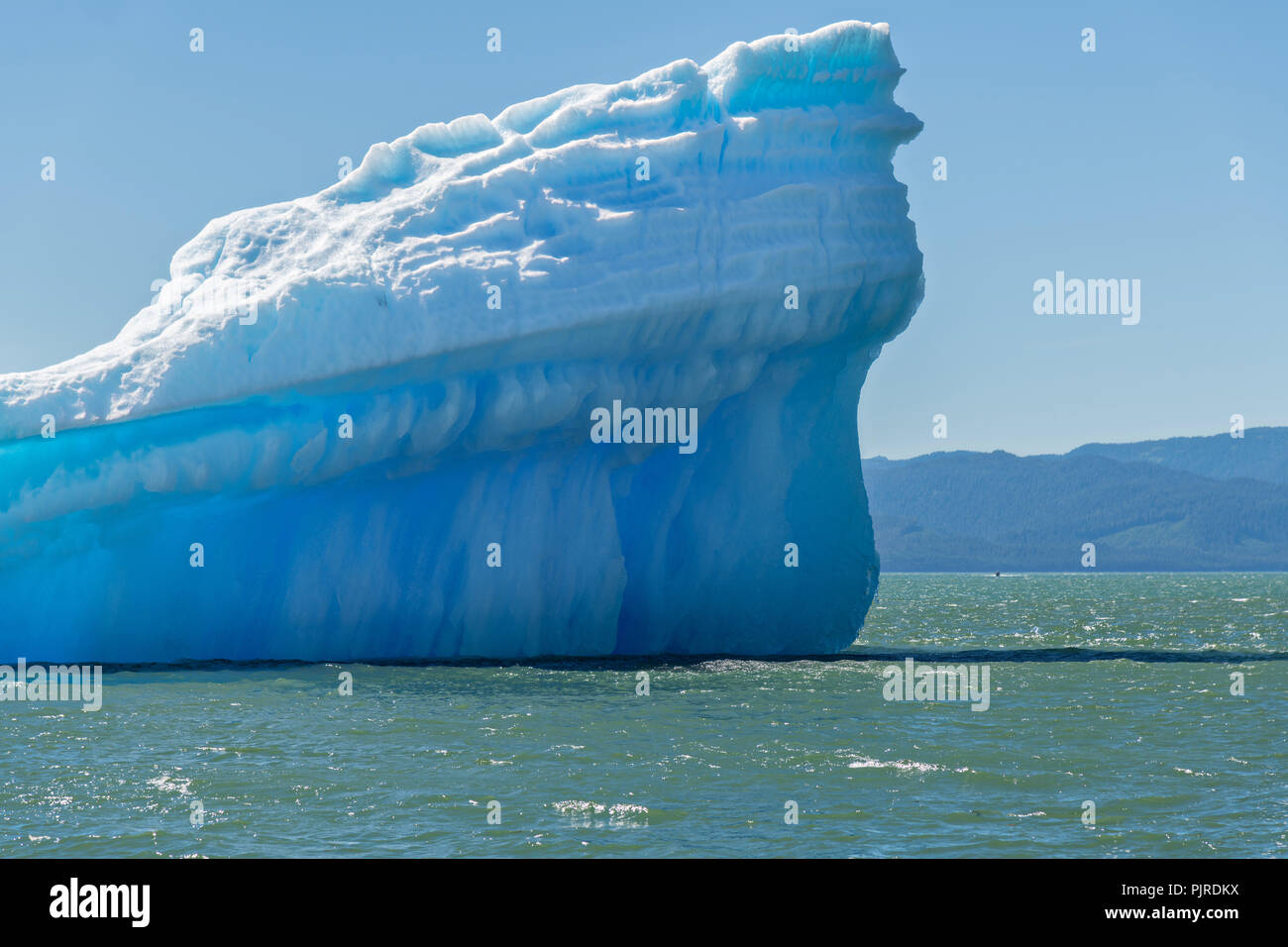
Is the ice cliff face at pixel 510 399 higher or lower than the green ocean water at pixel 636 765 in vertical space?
higher

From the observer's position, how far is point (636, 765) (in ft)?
46.3

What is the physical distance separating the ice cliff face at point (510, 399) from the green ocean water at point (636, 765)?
6.21 feet

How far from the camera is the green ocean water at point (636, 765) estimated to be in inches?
436

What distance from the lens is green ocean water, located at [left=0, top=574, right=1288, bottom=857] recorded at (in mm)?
11078

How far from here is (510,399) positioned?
2269 cm

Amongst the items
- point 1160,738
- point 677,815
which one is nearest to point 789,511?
point 1160,738

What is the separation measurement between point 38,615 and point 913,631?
2338cm

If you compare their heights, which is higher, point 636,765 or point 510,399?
point 510,399

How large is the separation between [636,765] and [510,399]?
31.8 feet

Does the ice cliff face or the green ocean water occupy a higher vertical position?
the ice cliff face

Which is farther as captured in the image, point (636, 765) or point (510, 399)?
point (510, 399)

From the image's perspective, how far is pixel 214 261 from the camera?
24.6 m

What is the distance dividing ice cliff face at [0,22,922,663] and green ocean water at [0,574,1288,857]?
6.21 feet
